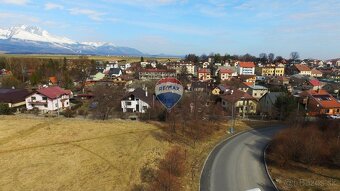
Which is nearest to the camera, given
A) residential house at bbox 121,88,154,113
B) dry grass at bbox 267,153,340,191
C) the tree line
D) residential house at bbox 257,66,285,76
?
dry grass at bbox 267,153,340,191

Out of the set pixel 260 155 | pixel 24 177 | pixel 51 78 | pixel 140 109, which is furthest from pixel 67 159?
pixel 51 78

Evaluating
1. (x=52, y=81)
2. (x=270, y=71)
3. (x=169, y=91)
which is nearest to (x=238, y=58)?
(x=270, y=71)

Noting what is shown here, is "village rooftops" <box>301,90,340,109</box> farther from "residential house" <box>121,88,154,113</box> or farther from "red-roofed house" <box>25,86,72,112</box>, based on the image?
"red-roofed house" <box>25,86,72,112</box>

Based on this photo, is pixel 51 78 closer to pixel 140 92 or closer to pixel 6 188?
pixel 140 92

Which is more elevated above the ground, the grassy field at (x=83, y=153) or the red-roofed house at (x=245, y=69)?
the red-roofed house at (x=245, y=69)

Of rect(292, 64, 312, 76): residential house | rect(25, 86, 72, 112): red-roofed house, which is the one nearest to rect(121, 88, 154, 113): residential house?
rect(25, 86, 72, 112): red-roofed house

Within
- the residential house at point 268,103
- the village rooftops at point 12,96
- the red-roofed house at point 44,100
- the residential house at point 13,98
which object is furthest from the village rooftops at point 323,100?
the village rooftops at point 12,96

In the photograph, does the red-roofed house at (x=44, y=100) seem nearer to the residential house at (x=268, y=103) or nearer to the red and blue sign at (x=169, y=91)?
the red and blue sign at (x=169, y=91)
